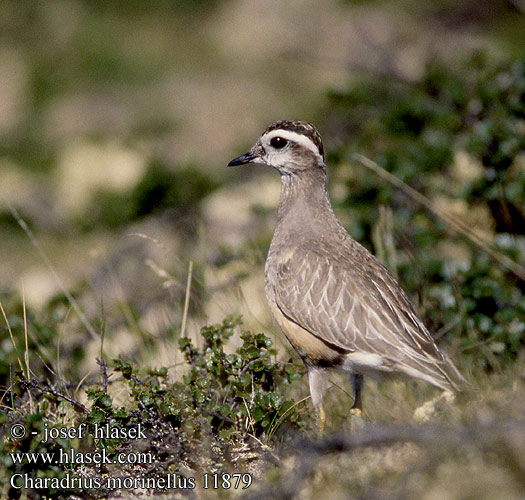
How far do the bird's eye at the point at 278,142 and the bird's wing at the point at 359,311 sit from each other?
97 cm

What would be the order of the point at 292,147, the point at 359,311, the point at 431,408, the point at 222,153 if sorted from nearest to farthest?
the point at 431,408 → the point at 359,311 → the point at 292,147 → the point at 222,153

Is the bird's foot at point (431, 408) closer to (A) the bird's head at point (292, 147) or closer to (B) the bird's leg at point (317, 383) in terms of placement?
(B) the bird's leg at point (317, 383)

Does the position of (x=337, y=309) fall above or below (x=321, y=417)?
above

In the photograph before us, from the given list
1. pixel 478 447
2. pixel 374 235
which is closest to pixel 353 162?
pixel 374 235

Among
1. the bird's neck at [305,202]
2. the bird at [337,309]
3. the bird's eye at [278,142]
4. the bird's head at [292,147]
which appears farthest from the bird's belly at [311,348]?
the bird's eye at [278,142]

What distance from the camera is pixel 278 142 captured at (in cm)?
659

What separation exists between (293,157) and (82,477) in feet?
9.72

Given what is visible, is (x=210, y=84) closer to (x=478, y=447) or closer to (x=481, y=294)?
(x=481, y=294)

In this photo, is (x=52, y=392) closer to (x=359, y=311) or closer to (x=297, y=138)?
(x=359, y=311)

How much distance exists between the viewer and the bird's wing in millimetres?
5438

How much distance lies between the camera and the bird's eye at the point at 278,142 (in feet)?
21.5

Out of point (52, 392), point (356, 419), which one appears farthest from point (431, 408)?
point (52, 392)

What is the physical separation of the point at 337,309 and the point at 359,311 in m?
0.15

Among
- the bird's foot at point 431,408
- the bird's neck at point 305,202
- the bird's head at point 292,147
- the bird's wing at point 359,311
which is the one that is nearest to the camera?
the bird's foot at point 431,408
